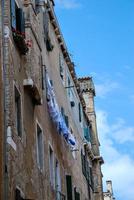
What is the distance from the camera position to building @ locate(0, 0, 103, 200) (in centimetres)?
1559

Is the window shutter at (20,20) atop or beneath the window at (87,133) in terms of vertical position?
beneath

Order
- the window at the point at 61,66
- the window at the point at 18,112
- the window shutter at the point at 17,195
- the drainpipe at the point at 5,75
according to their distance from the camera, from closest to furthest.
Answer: the drainpipe at the point at 5,75, the window shutter at the point at 17,195, the window at the point at 18,112, the window at the point at 61,66

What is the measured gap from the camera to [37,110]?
64.7 feet

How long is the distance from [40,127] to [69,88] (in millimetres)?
10380

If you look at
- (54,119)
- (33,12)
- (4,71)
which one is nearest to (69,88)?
(54,119)

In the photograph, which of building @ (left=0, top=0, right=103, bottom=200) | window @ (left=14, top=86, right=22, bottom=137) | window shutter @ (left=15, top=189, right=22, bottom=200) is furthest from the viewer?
window @ (left=14, top=86, right=22, bottom=137)

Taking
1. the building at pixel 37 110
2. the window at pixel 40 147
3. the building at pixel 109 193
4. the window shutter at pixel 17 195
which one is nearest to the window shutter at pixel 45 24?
the building at pixel 37 110

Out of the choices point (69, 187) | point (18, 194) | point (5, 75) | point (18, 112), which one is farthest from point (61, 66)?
point (18, 194)

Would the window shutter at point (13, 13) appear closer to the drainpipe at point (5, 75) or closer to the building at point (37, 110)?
the building at point (37, 110)

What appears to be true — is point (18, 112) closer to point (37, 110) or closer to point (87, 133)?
point (37, 110)

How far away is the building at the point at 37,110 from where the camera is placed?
15594 mm

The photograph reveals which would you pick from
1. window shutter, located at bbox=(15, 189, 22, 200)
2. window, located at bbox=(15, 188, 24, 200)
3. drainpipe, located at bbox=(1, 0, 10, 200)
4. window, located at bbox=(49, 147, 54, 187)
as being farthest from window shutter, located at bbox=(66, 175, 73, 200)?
drainpipe, located at bbox=(1, 0, 10, 200)

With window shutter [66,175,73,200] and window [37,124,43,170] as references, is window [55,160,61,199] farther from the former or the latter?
window [37,124,43,170]

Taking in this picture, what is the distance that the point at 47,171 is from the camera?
2034cm
